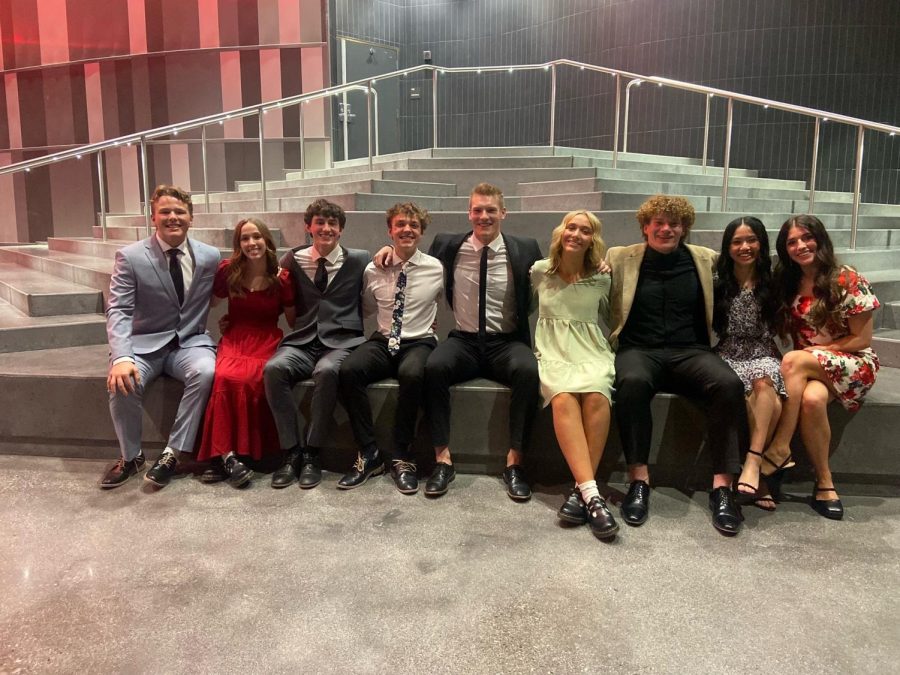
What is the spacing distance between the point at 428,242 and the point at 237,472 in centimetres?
186

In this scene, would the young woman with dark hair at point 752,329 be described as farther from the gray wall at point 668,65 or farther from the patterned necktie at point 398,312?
the gray wall at point 668,65

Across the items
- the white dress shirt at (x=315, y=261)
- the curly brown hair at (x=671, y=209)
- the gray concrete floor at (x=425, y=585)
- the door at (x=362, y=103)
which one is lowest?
the gray concrete floor at (x=425, y=585)

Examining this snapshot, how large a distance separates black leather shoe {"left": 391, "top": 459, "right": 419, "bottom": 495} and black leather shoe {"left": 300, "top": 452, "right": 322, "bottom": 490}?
0.33 metres

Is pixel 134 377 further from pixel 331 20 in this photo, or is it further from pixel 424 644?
pixel 331 20

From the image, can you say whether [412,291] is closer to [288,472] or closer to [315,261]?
[315,261]

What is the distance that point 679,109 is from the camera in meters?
7.56

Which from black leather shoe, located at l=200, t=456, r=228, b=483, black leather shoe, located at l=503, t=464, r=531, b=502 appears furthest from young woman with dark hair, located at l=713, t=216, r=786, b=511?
black leather shoe, located at l=200, t=456, r=228, b=483

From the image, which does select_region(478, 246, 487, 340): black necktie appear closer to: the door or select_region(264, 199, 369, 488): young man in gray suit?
select_region(264, 199, 369, 488): young man in gray suit

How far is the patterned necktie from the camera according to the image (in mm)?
2752

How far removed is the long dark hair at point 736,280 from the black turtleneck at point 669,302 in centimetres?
8

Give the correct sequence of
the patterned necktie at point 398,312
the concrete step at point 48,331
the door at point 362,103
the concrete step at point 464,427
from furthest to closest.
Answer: the door at point 362,103
the concrete step at point 48,331
the patterned necktie at point 398,312
the concrete step at point 464,427

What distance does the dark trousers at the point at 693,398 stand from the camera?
2367mm

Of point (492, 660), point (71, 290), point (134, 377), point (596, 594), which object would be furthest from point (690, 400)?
point (71, 290)

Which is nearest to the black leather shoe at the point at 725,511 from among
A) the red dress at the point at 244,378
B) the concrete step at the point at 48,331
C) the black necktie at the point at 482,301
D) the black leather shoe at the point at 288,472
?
the black necktie at the point at 482,301
